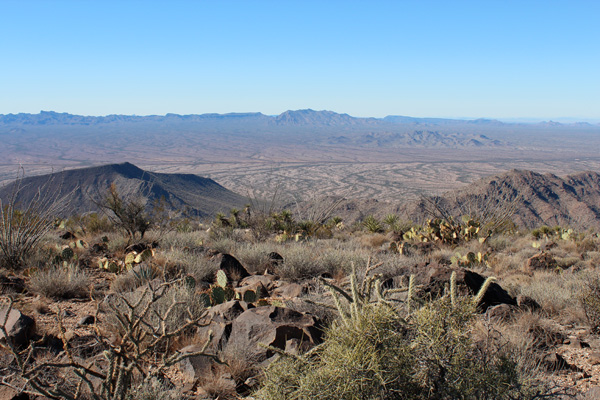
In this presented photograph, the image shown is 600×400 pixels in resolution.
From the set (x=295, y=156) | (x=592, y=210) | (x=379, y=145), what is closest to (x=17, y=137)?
(x=295, y=156)

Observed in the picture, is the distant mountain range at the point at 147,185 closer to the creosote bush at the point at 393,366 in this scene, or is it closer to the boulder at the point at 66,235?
the boulder at the point at 66,235

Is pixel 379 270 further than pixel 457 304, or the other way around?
pixel 379 270

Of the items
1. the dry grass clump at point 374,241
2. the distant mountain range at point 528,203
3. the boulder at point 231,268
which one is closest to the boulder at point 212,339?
the boulder at point 231,268

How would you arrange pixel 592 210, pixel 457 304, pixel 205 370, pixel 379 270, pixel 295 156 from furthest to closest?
pixel 295 156 → pixel 592 210 → pixel 379 270 → pixel 205 370 → pixel 457 304

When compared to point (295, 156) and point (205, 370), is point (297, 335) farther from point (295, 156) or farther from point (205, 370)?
point (295, 156)

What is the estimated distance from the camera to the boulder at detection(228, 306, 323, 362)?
340cm

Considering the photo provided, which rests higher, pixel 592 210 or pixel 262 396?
pixel 262 396

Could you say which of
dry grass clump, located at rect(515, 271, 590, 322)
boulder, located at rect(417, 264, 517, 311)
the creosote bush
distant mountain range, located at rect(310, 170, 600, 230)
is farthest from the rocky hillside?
the creosote bush

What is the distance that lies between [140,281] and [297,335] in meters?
2.88

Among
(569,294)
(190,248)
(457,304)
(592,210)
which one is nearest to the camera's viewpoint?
(457,304)

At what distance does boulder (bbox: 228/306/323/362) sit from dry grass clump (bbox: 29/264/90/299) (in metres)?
2.68

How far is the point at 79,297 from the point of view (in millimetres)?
5312

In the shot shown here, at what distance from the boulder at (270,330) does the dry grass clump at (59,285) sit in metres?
2.68

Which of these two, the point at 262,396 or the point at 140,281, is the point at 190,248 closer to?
the point at 140,281
